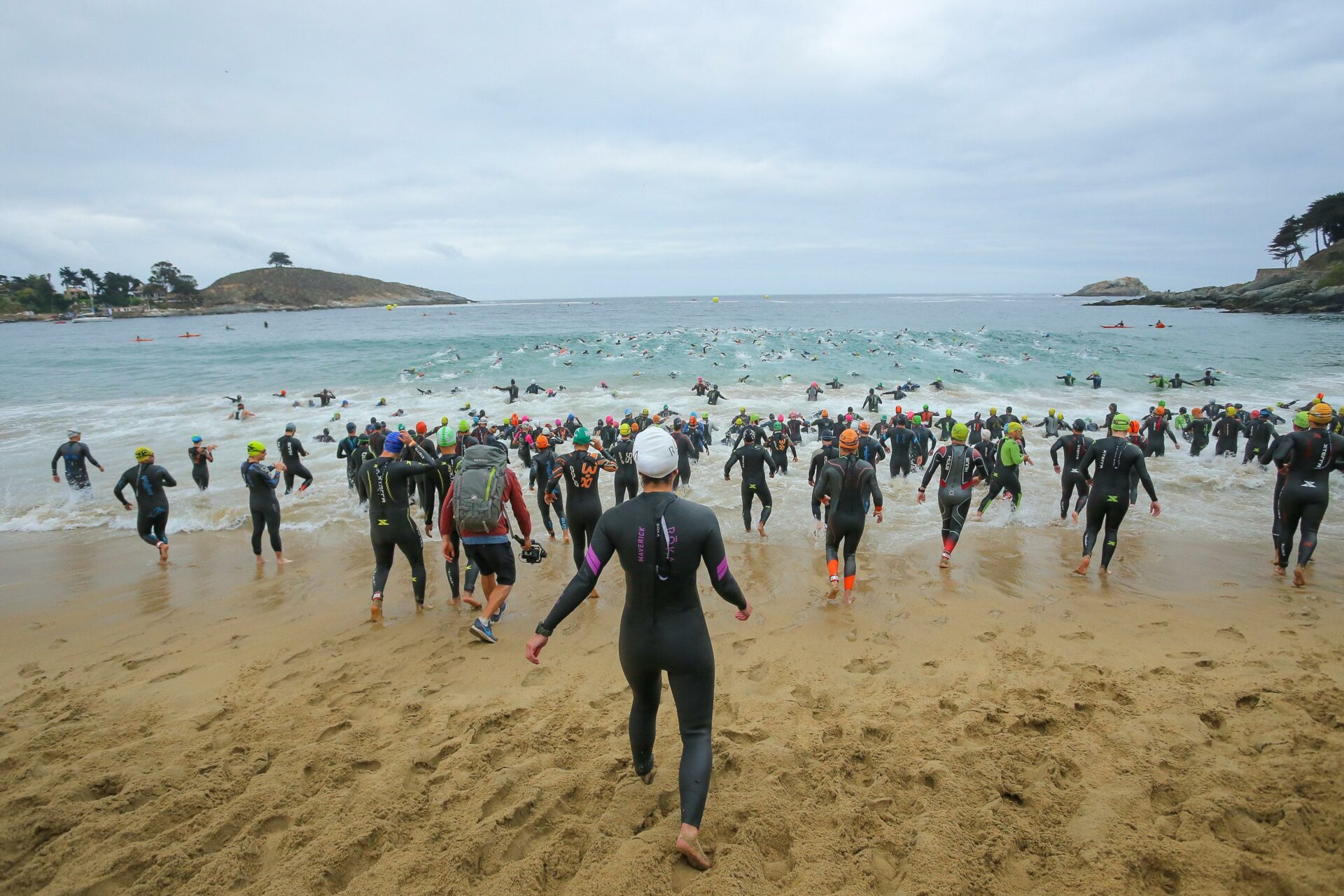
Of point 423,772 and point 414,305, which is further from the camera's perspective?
point 414,305

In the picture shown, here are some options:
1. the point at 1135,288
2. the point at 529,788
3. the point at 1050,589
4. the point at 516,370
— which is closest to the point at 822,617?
the point at 1050,589

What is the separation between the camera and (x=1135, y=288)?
16388 centimetres

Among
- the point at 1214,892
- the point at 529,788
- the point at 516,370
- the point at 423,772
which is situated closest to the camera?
the point at 1214,892

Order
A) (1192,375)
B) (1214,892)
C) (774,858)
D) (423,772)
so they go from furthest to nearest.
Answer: (1192,375) < (423,772) < (774,858) < (1214,892)

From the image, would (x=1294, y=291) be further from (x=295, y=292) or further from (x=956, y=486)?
(x=295, y=292)

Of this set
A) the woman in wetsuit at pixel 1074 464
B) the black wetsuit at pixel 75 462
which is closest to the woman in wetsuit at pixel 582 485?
the woman in wetsuit at pixel 1074 464

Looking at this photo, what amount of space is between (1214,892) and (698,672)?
89.5 inches

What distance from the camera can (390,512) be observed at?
638 cm

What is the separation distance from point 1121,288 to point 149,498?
20752 centimetres

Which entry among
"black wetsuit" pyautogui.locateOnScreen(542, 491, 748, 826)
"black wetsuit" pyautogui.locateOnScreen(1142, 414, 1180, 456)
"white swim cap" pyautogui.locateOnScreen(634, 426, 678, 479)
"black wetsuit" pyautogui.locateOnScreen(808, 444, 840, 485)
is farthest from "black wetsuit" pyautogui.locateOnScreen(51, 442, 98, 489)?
"black wetsuit" pyautogui.locateOnScreen(1142, 414, 1180, 456)

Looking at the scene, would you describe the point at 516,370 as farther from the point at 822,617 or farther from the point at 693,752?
the point at 693,752

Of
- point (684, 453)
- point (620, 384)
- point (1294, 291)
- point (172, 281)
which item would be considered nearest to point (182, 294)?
point (172, 281)

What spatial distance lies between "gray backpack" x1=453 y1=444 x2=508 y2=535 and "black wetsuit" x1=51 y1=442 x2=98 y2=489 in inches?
→ 393

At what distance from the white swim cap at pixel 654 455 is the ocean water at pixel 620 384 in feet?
20.9
